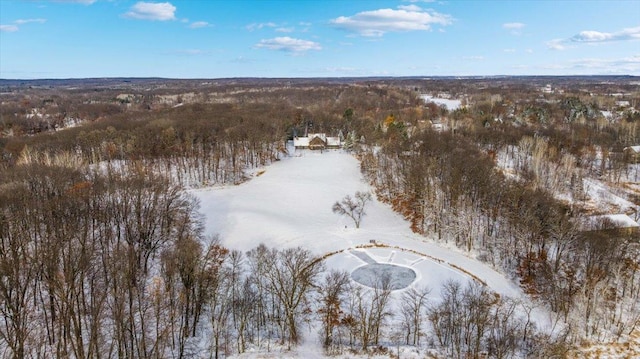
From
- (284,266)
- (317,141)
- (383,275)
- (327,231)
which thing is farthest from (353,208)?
(317,141)

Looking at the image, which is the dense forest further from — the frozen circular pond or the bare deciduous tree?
the bare deciduous tree

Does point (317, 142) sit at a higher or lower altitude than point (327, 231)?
higher

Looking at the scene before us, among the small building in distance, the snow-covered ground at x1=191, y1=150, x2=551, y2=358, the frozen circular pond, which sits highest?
the small building in distance

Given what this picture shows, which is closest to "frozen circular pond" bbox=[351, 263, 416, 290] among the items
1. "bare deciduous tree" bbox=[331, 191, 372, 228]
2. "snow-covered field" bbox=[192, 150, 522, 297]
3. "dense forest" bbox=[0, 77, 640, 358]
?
"snow-covered field" bbox=[192, 150, 522, 297]

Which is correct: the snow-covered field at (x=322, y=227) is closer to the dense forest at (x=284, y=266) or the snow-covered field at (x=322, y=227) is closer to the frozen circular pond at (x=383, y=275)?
the frozen circular pond at (x=383, y=275)

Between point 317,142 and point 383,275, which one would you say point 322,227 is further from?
point 317,142

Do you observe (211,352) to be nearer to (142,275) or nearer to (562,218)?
(142,275)

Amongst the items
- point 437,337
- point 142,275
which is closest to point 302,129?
point 142,275
